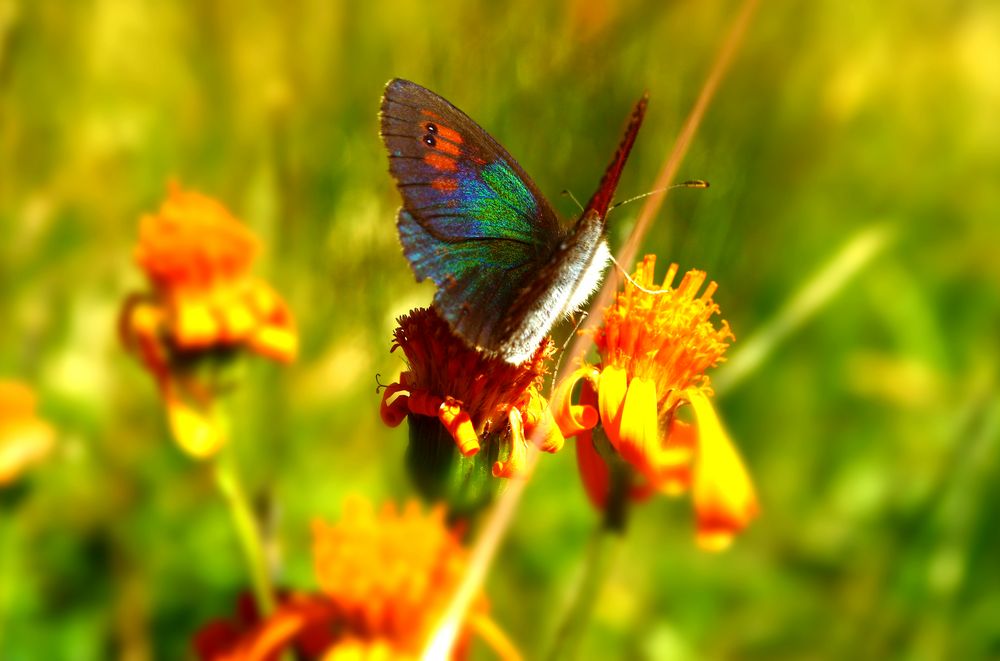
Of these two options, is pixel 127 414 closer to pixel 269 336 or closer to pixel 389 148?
pixel 269 336

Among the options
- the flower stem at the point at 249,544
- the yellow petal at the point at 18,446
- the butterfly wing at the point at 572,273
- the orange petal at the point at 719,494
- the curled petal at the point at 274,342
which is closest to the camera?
the orange petal at the point at 719,494

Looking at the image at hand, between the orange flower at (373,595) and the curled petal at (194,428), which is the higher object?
the curled petal at (194,428)

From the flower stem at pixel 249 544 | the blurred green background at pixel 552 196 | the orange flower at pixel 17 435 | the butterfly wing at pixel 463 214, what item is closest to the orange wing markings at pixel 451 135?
the butterfly wing at pixel 463 214

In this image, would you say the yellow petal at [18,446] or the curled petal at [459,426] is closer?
the curled petal at [459,426]

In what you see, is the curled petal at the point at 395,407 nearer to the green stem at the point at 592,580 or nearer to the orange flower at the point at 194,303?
the green stem at the point at 592,580

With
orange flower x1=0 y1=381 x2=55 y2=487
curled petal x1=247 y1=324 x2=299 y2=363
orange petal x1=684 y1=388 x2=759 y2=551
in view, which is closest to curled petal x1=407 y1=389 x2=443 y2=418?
orange petal x1=684 y1=388 x2=759 y2=551

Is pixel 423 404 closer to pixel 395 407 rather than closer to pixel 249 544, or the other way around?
pixel 395 407
